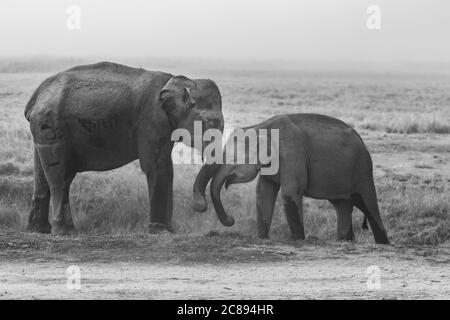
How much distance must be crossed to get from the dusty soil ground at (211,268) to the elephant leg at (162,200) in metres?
1.27

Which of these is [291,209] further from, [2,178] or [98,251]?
[2,178]

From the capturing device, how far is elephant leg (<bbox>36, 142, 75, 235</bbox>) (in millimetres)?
15602

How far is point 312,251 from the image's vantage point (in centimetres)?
1347

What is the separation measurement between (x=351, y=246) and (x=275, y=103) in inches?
977

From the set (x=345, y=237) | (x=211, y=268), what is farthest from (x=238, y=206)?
(x=211, y=268)

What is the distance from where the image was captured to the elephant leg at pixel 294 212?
573 inches

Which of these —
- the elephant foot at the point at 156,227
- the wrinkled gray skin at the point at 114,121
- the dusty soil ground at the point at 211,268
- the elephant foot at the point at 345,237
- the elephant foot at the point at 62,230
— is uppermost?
the wrinkled gray skin at the point at 114,121

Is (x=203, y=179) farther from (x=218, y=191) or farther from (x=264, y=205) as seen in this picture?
(x=264, y=205)

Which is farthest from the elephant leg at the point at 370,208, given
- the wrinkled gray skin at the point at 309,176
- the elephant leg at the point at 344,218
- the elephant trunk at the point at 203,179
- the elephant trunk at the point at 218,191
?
the elephant trunk at the point at 203,179

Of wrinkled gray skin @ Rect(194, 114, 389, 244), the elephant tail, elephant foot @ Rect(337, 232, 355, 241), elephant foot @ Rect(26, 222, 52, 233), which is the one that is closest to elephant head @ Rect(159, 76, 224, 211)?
wrinkled gray skin @ Rect(194, 114, 389, 244)

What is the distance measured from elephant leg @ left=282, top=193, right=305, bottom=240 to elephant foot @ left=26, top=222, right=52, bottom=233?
342 centimetres

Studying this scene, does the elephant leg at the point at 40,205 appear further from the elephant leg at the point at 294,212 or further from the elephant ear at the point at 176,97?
the elephant leg at the point at 294,212

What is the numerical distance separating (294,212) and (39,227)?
11.7ft
